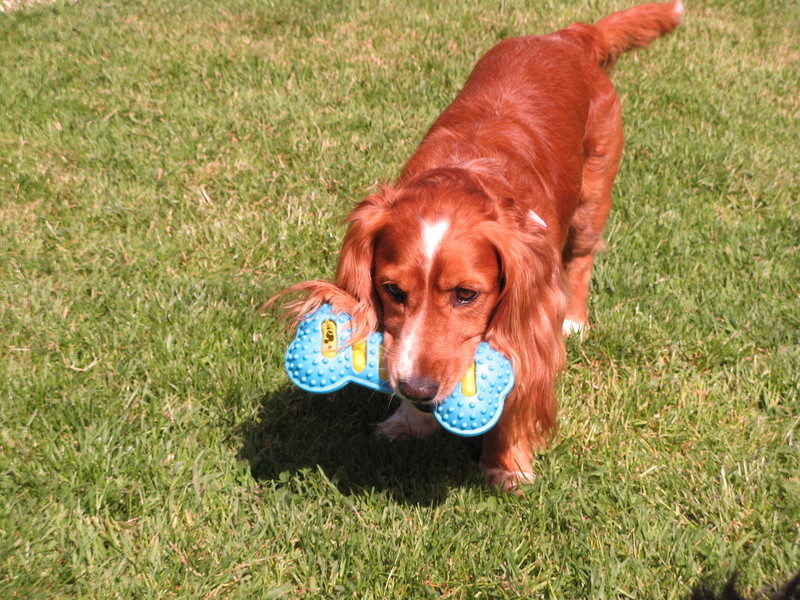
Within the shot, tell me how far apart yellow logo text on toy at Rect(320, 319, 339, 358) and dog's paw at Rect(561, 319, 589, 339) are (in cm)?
156

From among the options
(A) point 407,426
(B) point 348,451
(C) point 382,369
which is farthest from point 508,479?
(C) point 382,369

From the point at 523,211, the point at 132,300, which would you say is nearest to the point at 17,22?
the point at 132,300

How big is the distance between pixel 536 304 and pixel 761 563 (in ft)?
3.96

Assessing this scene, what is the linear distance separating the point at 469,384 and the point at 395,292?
0.43 meters

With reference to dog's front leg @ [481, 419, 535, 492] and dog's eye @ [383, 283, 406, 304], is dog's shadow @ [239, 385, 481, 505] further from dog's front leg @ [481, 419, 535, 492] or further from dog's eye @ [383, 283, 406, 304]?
dog's eye @ [383, 283, 406, 304]

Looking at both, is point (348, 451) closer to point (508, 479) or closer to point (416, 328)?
point (508, 479)

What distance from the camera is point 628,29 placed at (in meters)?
4.85

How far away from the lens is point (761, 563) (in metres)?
2.87

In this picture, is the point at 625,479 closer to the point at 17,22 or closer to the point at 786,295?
the point at 786,295

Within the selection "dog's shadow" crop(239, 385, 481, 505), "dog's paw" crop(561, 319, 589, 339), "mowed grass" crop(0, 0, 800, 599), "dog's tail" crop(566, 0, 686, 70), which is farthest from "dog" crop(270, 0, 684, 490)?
"dog's tail" crop(566, 0, 686, 70)

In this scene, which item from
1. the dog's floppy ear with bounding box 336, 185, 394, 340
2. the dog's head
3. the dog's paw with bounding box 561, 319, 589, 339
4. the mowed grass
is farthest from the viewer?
the dog's paw with bounding box 561, 319, 589, 339

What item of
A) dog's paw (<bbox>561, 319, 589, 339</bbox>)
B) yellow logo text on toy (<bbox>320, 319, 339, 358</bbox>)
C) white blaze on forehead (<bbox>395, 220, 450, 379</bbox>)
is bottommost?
dog's paw (<bbox>561, 319, 589, 339</bbox>)

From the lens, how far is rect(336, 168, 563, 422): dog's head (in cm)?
277

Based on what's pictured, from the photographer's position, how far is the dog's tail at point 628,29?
15.3 ft
